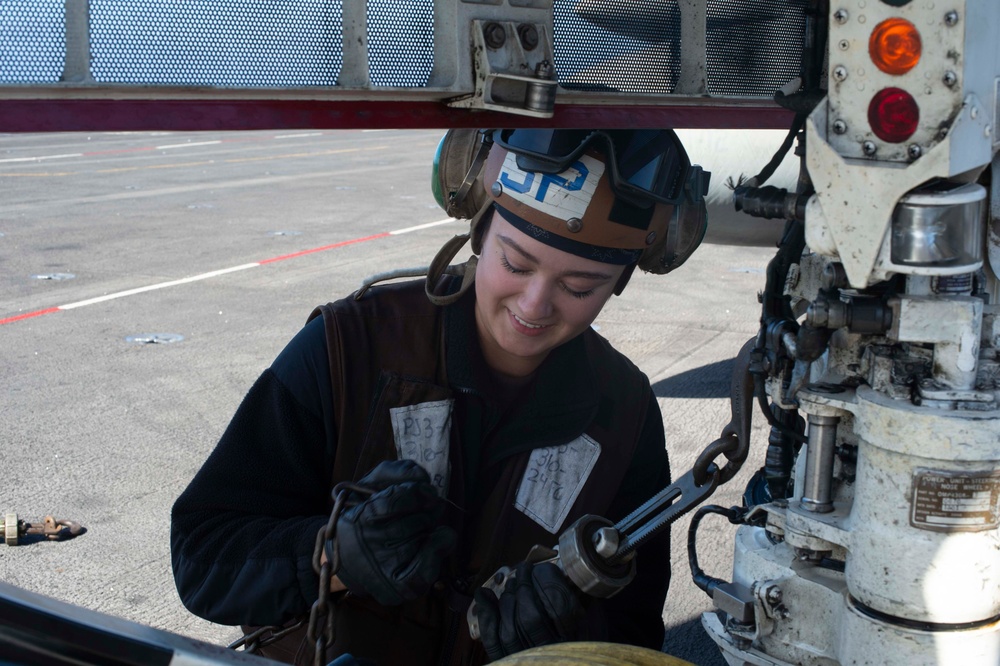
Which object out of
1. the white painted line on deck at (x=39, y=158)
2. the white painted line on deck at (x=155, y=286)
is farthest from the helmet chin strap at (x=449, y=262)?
the white painted line on deck at (x=39, y=158)

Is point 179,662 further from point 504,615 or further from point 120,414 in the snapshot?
point 120,414

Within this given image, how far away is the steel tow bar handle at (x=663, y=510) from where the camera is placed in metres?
1.94

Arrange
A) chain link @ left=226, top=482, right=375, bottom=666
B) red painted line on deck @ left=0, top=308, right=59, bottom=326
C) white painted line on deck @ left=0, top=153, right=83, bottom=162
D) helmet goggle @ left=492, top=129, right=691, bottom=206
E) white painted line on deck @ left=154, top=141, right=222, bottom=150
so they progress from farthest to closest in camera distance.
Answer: white painted line on deck @ left=154, top=141, right=222, bottom=150
white painted line on deck @ left=0, top=153, right=83, bottom=162
red painted line on deck @ left=0, top=308, right=59, bottom=326
helmet goggle @ left=492, top=129, right=691, bottom=206
chain link @ left=226, top=482, right=375, bottom=666

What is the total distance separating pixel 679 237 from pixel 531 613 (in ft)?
3.07

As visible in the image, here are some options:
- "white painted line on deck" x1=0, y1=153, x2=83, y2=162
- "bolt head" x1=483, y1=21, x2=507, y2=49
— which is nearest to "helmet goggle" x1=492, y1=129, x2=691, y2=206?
"bolt head" x1=483, y1=21, x2=507, y2=49

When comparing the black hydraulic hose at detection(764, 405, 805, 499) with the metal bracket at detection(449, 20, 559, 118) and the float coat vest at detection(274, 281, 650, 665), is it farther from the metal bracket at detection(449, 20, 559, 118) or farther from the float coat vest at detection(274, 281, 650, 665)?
the metal bracket at detection(449, 20, 559, 118)

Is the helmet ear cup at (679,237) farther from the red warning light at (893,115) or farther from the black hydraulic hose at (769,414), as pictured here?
the red warning light at (893,115)

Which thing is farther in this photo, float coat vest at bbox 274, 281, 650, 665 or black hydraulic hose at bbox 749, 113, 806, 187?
float coat vest at bbox 274, 281, 650, 665

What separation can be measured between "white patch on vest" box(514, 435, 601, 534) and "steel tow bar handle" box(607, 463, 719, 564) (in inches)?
16.9

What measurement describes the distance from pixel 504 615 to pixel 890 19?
1.18 meters

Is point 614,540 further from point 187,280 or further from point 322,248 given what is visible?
point 322,248

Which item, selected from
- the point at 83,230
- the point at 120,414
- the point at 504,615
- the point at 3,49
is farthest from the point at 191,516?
the point at 83,230

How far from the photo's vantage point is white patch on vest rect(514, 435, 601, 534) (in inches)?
95.9

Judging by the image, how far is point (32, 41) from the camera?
51.5 inches
